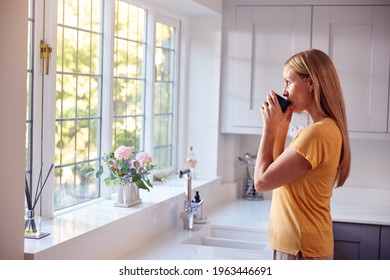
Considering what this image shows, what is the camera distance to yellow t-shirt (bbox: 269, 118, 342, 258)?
1.94 meters

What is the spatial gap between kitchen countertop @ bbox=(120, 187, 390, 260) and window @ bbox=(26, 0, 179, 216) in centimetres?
46

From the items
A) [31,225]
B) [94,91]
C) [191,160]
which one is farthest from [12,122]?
[191,160]

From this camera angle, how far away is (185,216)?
346 cm

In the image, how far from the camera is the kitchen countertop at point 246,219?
9.55ft

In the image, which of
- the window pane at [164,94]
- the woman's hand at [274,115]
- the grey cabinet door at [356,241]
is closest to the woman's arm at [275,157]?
the woman's hand at [274,115]

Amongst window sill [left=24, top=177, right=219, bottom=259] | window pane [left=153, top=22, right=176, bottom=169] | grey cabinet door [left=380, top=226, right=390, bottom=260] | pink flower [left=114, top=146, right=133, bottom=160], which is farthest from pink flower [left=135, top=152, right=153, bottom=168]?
grey cabinet door [left=380, top=226, right=390, bottom=260]

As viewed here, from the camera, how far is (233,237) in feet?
12.0

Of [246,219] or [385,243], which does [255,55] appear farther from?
[385,243]

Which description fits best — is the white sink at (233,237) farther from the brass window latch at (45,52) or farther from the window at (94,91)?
the brass window latch at (45,52)

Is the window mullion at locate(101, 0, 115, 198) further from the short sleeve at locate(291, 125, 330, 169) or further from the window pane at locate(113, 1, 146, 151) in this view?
the short sleeve at locate(291, 125, 330, 169)

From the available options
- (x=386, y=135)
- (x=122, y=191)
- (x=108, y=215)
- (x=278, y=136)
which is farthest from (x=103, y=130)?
(x=386, y=135)

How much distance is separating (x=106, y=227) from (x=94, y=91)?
33.7 inches

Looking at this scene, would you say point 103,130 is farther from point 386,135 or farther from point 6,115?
point 386,135

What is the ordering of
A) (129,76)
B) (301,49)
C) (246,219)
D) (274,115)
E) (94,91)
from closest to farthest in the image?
(274,115) < (94,91) < (129,76) < (246,219) < (301,49)
